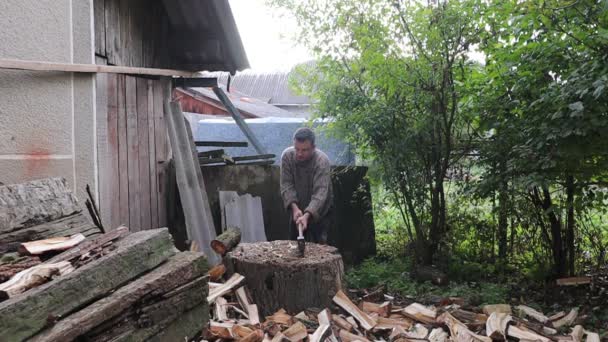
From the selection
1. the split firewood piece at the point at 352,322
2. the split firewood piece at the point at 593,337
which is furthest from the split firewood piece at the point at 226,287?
the split firewood piece at the point at 593,337

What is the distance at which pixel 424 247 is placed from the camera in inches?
266

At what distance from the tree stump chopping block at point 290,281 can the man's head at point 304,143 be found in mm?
1711

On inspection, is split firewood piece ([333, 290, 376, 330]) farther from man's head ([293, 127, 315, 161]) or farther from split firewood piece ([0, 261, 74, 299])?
split firewood piece ([0, 261, 74, 299])

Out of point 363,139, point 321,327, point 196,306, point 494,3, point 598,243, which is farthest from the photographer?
point 363,139

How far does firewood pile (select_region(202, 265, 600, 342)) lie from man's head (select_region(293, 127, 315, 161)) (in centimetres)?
194

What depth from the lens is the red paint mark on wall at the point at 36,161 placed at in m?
3.90

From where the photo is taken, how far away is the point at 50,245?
2.94 m

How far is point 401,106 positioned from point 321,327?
320cm

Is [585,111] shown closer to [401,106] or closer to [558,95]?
[558,95]

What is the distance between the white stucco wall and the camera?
3758 mm

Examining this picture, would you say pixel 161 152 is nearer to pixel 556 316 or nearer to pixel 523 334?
pixel 523 334

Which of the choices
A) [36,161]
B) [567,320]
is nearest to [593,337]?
[567,320]

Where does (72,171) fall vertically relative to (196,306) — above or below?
above

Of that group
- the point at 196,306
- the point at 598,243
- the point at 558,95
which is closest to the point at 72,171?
the point at 196,306
